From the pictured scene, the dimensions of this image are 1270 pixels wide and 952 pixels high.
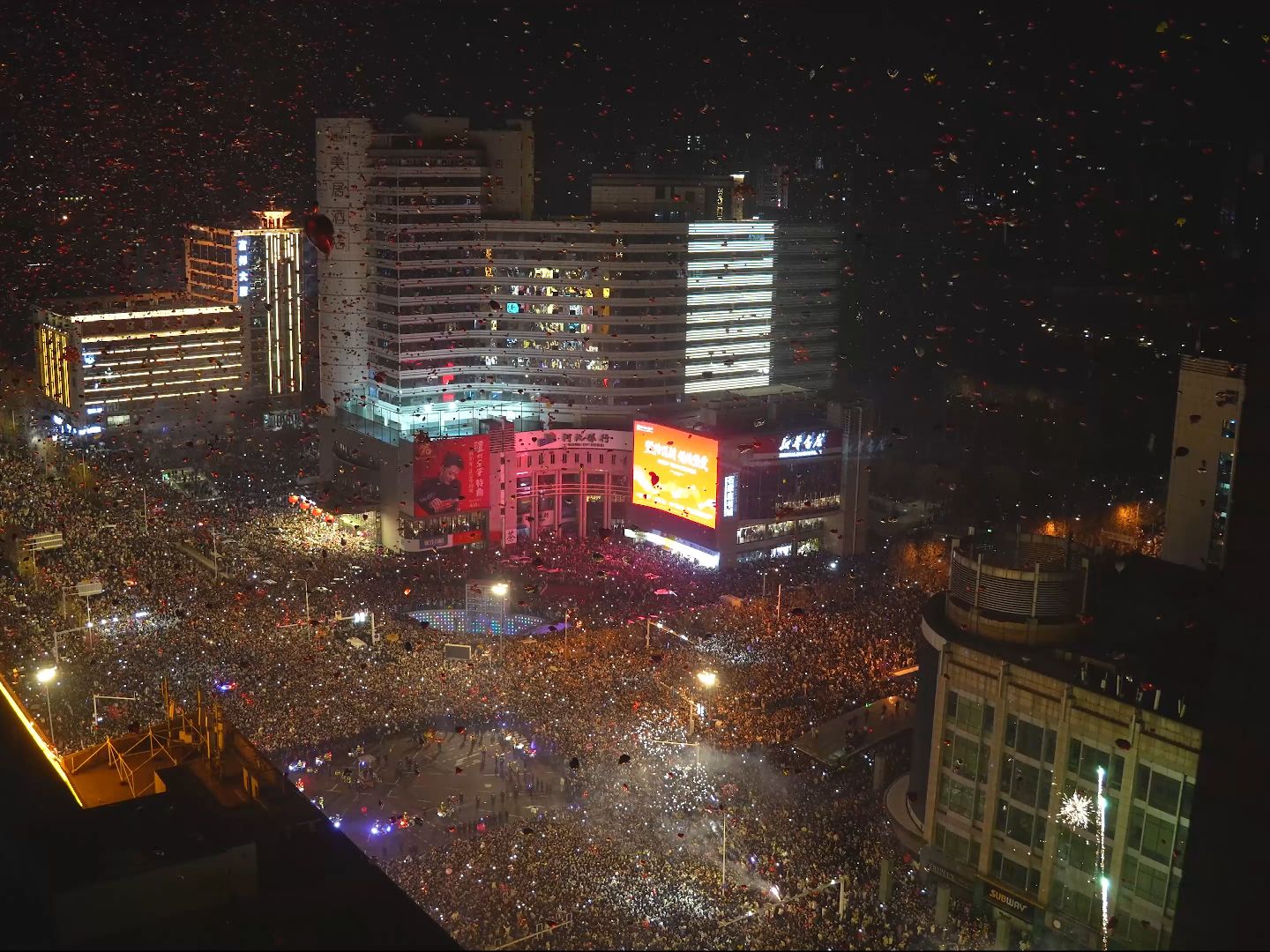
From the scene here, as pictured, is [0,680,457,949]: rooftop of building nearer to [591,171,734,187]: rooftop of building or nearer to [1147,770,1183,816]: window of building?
[1147,770,1183,816]: window of building

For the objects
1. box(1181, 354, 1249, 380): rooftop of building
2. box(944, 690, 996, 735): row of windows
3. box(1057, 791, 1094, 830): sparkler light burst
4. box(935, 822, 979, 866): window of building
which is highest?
box(1181, 354, 1249, 380): rooftop of building

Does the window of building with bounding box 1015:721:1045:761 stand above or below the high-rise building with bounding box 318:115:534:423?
below

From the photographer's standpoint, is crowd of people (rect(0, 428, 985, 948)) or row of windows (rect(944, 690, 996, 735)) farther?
row of windows (rect(944, 690, 996, 735))

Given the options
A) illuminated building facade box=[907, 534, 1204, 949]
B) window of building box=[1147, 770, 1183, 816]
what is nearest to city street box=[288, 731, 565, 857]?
illuminated building facade box=[907, 534, 1204, 949]

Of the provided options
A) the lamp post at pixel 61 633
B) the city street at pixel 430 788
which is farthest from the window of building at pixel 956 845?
the lamp post at pixel 61 633

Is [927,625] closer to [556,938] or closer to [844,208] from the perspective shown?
[556,938]

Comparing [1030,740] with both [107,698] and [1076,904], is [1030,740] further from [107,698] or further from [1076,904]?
[107,698]

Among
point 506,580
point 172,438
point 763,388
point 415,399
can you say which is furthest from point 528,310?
point 172,438

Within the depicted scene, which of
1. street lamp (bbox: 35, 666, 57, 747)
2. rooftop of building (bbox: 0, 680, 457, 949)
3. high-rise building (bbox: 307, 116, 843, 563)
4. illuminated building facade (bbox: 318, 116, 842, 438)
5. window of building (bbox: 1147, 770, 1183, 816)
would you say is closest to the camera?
rooftop of building (bbox: 0, 680, 457, 949)
